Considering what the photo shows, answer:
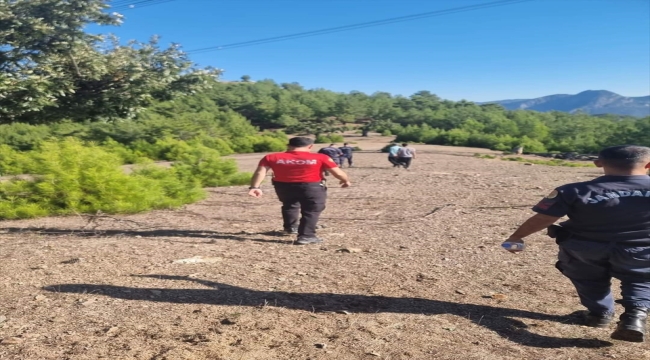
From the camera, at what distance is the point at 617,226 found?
365cm

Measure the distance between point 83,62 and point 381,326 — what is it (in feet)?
22.8

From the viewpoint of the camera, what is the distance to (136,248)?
255 inches

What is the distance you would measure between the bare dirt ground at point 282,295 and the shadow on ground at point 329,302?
2 centimetres

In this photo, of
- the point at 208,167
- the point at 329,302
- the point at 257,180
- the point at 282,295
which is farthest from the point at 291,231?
the point at 208,167

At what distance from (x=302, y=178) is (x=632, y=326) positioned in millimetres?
4147

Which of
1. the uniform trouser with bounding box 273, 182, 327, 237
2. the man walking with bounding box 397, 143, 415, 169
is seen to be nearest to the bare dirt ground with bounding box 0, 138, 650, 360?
the uniform trouser with bounding box 273, 182, 327, 237

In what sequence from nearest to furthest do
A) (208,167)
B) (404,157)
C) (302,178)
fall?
(302,178) < (208,167) < (404,157)

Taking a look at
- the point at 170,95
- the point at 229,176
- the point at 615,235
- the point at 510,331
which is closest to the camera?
the point at 615,235

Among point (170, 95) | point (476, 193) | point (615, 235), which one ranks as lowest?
point (476, 193)

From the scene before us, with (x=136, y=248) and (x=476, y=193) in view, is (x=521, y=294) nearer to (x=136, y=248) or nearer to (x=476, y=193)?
(x=136, y=248)

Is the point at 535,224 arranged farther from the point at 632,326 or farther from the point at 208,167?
the point at 208,167

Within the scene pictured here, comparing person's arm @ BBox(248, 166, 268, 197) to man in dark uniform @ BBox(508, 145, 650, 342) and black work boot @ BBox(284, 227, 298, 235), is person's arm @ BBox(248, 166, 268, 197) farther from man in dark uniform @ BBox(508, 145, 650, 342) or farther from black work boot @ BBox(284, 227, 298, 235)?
man in dark uniform @ BBox(508, 145, 650, 342)

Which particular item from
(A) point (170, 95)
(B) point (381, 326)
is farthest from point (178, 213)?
(B) point (381, 326)

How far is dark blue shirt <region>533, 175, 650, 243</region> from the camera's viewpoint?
3600 mm
